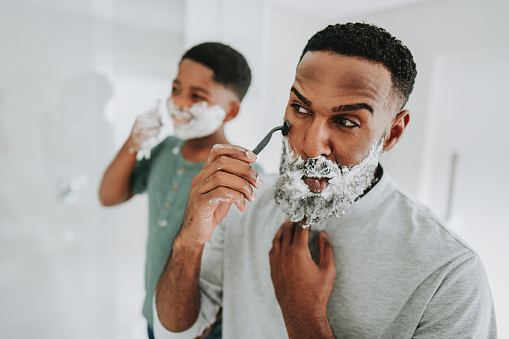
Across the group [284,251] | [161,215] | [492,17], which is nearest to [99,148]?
[161,215]

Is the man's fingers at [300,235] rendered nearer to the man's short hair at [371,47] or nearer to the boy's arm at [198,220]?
the boy's arm at [198,220]

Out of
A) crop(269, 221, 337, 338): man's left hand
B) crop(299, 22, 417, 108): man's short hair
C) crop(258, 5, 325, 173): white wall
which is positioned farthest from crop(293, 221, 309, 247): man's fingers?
crop(258, 5, 325, 173): white wall

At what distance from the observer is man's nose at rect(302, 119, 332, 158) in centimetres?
47

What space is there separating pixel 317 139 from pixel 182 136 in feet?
1.42

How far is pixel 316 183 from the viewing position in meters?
0.51

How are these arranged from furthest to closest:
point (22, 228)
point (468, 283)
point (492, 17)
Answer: point (492, 17), point (22, 228), point (468, 283)

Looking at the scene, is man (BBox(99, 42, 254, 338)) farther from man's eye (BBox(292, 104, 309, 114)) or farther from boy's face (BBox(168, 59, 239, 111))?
man's eye (BBox(292, 104, 309, 114))

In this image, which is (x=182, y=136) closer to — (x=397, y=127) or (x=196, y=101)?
(x=196, y=101)

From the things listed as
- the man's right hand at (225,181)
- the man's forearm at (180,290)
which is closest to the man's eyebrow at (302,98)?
the man's right hand at (225,181)

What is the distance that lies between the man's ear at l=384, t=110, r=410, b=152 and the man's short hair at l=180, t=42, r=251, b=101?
0.42 meters

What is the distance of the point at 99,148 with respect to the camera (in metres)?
1.26

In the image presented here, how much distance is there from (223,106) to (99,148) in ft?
2.29

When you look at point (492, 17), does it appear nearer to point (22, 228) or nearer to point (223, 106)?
point (223, 106)

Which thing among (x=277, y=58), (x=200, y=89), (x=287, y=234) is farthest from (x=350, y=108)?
(x=277, y=58)
